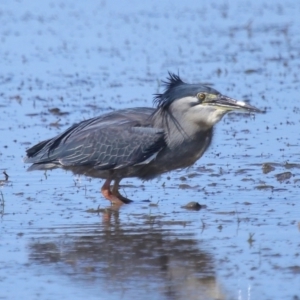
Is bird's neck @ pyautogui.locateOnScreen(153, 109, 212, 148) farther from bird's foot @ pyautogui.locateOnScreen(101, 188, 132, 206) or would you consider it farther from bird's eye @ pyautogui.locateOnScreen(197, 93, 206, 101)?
bird's foot @ pyautogui.locateOnScreen(101, 188, 132, 206)

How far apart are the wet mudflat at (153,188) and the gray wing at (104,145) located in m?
0.36

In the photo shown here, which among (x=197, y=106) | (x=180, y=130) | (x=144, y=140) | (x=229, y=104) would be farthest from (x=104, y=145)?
(x=229, y=104)

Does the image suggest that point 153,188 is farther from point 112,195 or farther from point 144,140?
point 144,140

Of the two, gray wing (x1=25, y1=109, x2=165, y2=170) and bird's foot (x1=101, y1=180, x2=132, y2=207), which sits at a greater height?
gray wing (x1=25, y1=109, x2=165, y2=170)

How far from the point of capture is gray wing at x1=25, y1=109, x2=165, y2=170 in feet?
30.5

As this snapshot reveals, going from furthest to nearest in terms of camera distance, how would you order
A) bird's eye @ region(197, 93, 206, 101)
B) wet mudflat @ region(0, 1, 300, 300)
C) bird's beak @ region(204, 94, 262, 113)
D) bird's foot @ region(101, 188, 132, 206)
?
1. bird's foot @ region(101, 188, 132, 206)
2. bird's eye @ region(197, 93, 206, 101)
3. bird's beak @ region(204, 94, 262, 113)
4. wet mudflat @ region(0, 1, 300, 300)

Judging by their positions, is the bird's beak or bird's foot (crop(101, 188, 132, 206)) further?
bird's foot (crop(101, 188, 132, 206))

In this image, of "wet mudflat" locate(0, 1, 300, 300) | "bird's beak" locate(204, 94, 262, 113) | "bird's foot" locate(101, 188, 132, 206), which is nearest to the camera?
"wet mudflat" locate(0, 1, 300, 300)

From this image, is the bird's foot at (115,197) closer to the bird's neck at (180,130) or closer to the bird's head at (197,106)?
the bird's neck at (180,130)

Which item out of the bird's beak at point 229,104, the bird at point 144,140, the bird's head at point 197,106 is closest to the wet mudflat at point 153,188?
the bird at point 144,140

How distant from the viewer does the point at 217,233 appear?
8.17 meters

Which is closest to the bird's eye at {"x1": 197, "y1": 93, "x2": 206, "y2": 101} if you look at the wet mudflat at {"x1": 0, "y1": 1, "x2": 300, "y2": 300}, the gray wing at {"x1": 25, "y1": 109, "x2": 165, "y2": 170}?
the gray wing at {"x1": 25, "y1": 109, "x2": 165, "y2": 170}

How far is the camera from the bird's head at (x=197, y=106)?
913 cm

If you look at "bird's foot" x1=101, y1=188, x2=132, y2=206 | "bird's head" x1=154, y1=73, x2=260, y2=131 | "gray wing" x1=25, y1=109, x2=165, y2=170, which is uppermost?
"bird's head" x1=154, y1=73, x2=260, y2=131
